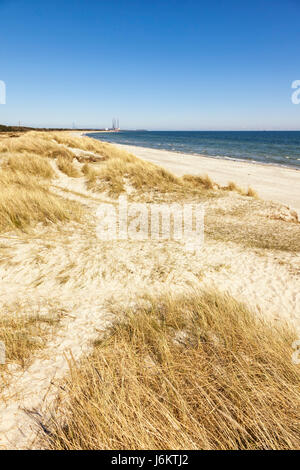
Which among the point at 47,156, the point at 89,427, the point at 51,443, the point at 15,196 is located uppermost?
the point at 47,156

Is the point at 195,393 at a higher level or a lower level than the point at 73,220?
lower

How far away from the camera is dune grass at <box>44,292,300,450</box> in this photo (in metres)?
1.77

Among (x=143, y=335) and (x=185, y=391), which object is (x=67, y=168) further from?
(x=185, y=391)

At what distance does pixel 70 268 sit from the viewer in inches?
187

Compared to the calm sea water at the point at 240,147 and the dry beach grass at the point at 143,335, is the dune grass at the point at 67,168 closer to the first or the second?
the dry beach grass at the point at 143,335

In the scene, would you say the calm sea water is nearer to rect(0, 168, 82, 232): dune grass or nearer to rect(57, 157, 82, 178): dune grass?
rect(57, 157, 82, 178): dune grass

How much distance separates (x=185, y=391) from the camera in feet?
7.06

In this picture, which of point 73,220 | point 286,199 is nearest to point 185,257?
point 73,220

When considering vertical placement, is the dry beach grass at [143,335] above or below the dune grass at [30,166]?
below

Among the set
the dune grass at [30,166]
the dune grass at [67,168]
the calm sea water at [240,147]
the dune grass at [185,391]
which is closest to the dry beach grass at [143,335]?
the dune grass at [185,391]

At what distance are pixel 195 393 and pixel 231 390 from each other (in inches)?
12.7

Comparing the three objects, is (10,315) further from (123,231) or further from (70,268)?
(123,231)

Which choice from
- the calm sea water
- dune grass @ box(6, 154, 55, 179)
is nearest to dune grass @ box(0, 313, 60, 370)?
dune grass @ box(6, 154, 55, 179)

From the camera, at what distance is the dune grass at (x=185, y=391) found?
177 cm
